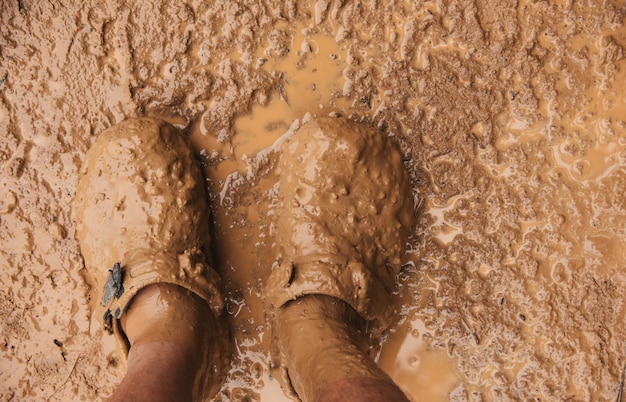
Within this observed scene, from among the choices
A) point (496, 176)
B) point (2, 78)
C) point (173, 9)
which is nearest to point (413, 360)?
point (496, 176)

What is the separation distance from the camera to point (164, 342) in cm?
119

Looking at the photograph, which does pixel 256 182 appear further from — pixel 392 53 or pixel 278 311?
pixel 392 53

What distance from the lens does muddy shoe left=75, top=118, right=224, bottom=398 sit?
1325mm

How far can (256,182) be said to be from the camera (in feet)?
5.03

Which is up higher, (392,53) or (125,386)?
(392,53)

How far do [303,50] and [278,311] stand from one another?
0.72 meters

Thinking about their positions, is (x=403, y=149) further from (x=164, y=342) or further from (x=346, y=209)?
(x=164, y=342)

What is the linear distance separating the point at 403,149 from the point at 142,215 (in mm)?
717

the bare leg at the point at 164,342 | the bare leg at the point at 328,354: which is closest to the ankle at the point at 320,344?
the bare leg at the point at 328,354

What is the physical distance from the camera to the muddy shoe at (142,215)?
52.2 inches

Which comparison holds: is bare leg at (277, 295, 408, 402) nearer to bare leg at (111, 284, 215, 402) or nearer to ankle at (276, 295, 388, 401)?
ankle at (276, 295, 388, 401)

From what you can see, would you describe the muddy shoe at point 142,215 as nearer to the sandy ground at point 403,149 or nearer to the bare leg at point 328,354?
the sandy ground at point 403,149

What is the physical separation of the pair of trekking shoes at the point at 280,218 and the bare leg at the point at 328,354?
0.03m

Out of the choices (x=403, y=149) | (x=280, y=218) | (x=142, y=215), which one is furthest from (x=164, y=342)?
(x=403, y=149)
